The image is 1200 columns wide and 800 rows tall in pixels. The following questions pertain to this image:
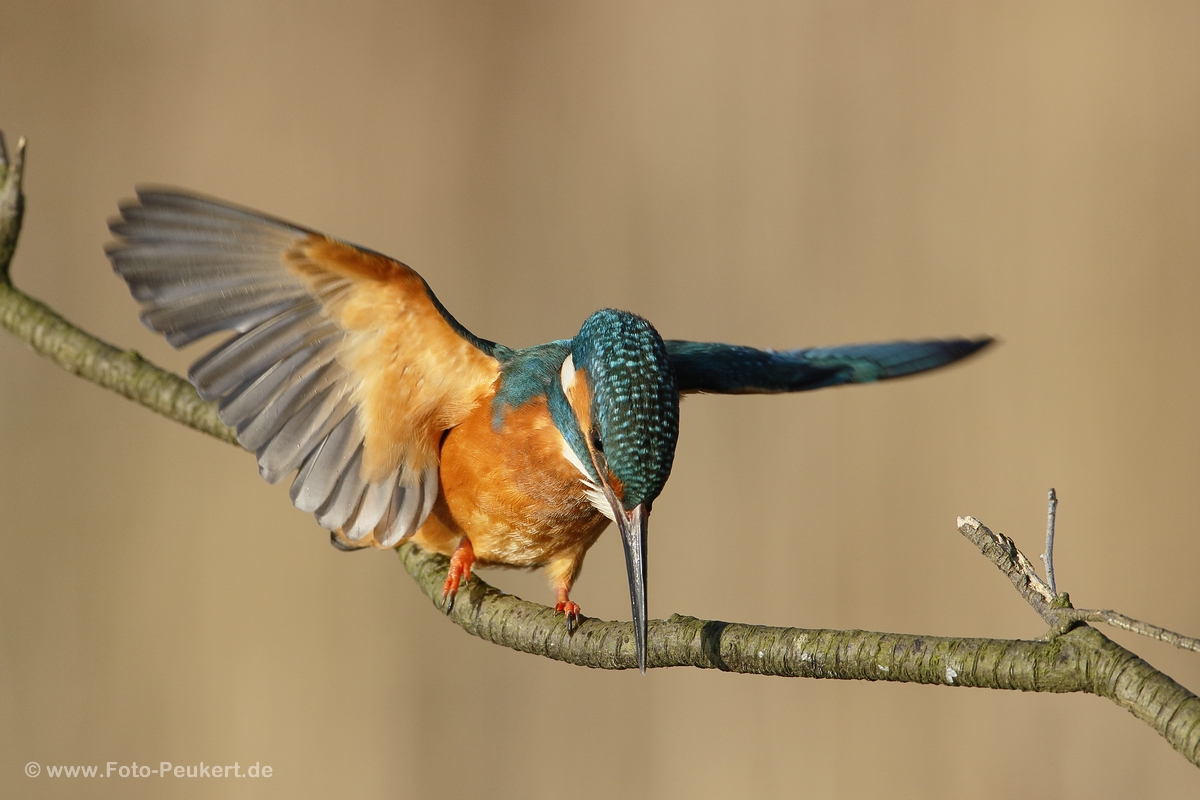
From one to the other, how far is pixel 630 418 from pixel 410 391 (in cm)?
51

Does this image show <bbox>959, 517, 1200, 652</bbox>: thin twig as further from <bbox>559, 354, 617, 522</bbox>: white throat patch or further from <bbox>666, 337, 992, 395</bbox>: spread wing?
<bbox>666, 337, 992, 395</bbox>: spread wing

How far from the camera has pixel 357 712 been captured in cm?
365

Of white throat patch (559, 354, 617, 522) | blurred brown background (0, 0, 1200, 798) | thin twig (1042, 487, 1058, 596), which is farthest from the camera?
blurred brown background (0, 0, 1200, 798)

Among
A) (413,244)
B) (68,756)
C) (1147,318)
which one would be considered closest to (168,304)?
(413,244)

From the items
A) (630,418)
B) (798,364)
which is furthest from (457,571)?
(798,364)

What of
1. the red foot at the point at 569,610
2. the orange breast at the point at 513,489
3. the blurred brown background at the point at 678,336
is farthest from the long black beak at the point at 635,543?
the blurred brown background at the point at 678,336

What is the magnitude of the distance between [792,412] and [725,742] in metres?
1.14

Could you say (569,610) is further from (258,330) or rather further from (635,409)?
(258,330)

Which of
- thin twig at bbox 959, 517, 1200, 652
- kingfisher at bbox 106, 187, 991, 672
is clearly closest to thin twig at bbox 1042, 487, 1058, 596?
thin twig at bbox 959, 517, 1200, 652

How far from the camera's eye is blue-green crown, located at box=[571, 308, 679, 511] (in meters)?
1.60

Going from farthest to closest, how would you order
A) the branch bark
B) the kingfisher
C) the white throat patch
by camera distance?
the white throat patch
the kingfisher
the branch bark

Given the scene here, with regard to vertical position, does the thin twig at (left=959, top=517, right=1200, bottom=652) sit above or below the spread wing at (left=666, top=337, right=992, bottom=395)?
below

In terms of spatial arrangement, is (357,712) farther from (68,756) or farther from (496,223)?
(496,223)

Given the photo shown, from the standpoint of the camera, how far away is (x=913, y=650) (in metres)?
1.24
